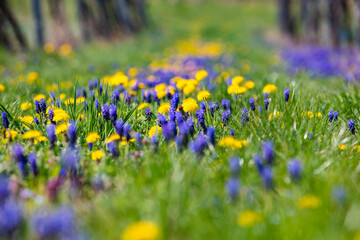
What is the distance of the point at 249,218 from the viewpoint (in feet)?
4.48

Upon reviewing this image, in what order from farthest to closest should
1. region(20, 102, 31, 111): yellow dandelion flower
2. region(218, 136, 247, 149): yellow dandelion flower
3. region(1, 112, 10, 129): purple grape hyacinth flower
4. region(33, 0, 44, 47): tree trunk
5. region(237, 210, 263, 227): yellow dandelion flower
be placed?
region(33, 0, 44, 47): tree trunk → region(20, 102, 31, 111): yellow dandelion flower → region(1, 112, 10, 129): purple grape hyacinth flower → region(218, 136, 247, 149): yellow dandelion flower → region(237, 210, 263, 227): yellow dandelion flower

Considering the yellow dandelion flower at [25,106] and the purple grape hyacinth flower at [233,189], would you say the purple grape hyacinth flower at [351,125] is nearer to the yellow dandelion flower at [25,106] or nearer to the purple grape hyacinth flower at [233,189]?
the purple grape hyacinth flower at [233,189]

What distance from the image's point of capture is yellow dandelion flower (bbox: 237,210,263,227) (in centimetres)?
136

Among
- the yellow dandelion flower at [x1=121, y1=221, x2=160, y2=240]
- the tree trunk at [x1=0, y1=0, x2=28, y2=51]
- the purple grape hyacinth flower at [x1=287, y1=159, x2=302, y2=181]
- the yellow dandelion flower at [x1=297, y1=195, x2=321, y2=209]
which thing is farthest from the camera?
the tree trunk at [x1=0, y1=0, x2=28, y2=51]

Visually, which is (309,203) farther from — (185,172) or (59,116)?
(59,116)

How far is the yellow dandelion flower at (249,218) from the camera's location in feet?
4.45

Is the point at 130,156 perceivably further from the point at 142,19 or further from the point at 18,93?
the point at 142,19

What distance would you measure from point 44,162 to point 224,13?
28456 millimetres

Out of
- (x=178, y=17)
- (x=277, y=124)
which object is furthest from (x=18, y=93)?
(x=178, y=17)

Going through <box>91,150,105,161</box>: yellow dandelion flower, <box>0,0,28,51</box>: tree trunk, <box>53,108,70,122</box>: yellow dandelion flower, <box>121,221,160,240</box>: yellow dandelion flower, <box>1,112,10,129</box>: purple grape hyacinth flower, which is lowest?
<box>91,150,105,161</box>: yellow dandelion flower

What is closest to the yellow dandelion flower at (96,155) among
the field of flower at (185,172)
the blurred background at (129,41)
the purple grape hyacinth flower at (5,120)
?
the field of flower at (185,172)

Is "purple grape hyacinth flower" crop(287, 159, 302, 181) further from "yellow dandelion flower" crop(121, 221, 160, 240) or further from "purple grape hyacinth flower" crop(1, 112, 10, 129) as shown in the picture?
"purple grape hyacinth flower" crop(1, 112, 10, 129)

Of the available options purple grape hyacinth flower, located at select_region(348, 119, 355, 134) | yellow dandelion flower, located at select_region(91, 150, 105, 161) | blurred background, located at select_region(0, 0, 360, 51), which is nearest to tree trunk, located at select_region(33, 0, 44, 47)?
blurred background, located at select_region(0, 0, 360, 51)

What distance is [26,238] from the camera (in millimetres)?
1355
